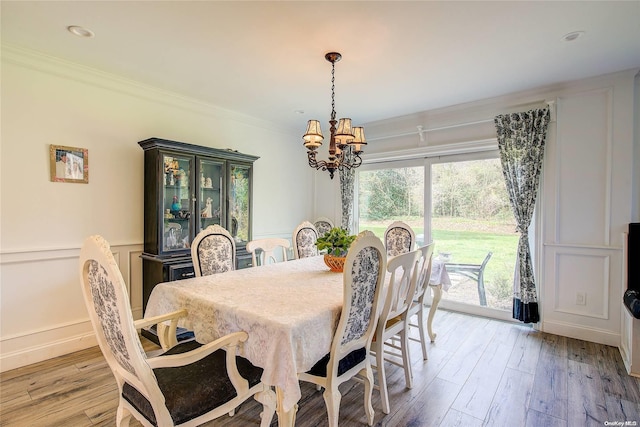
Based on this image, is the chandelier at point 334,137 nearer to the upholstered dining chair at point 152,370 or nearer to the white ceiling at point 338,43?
the white ceiling at point 338,43

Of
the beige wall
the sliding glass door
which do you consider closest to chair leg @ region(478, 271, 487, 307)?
the sliding glass door

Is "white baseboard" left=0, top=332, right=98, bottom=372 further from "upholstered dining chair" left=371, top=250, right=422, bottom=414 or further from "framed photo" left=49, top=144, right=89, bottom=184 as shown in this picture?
"upholstered dining chair" left=371, top=250, right=422, bottom=414

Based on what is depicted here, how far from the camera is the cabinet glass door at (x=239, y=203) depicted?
3773 mm

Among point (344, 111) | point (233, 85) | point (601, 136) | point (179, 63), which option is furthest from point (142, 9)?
point (601, 136)

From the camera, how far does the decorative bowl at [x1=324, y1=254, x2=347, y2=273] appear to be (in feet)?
8.11

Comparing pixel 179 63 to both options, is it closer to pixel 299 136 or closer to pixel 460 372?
pixel 299 136

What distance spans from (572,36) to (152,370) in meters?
3.39

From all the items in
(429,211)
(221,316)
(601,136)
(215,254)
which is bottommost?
(221,316)

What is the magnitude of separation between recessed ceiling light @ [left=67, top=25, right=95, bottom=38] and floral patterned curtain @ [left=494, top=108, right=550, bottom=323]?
12.9 feet

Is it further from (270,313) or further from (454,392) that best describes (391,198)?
(270,313)

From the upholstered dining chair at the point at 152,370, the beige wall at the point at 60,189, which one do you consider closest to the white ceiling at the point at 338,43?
the beige wall at the point at 60,189

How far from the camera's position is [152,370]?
4.38ft

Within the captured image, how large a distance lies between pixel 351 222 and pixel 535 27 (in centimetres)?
331

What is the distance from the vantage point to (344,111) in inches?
161
